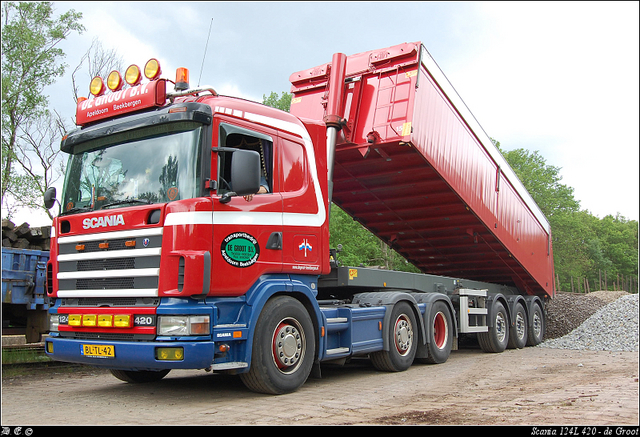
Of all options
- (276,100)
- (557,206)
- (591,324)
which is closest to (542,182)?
(557,206)

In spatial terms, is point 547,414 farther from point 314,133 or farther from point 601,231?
point 601,231

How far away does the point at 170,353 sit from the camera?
16.4 ft

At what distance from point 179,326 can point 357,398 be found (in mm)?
1898

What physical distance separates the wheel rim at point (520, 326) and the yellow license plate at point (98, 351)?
870 cm

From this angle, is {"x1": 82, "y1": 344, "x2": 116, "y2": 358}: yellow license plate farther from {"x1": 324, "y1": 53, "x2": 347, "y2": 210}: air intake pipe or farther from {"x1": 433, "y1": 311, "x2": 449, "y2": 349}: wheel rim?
{"x1": 433, "y1": 311, "x2": 449, "y2": 349}: wheel rim

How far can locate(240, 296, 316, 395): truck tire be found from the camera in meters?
5.51

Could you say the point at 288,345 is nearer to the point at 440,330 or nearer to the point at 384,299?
the point at 384,299

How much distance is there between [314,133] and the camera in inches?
266

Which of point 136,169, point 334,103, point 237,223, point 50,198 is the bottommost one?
point 237,223

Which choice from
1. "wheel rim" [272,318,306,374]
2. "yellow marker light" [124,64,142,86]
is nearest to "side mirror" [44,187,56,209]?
"yellow marker light" [124,64,142,86]

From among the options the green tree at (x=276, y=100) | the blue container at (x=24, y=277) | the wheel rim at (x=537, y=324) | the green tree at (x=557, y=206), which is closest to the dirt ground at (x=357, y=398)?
the blue container at (x=24, y=277)

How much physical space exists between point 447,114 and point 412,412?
5.03 m

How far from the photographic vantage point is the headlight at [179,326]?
199 inches

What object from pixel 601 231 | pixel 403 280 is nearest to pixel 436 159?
pixel 403 280
